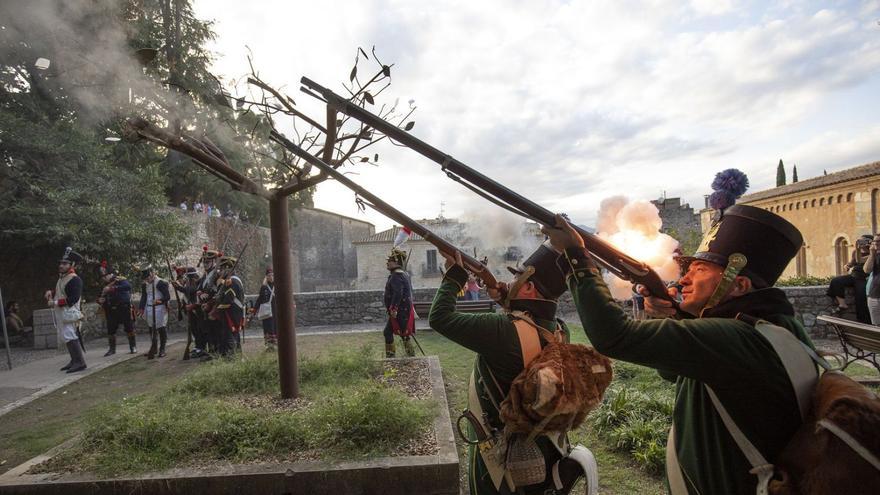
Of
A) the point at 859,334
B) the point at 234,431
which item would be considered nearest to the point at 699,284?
the point at 234,431

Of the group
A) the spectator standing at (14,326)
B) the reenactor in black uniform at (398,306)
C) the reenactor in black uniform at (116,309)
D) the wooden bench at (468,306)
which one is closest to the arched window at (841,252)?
the wooden bench at (468,306)

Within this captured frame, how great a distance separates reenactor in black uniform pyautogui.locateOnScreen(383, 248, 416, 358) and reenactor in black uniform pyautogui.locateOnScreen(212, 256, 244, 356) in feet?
11.1

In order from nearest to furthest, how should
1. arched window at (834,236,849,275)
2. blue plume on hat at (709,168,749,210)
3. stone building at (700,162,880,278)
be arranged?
blue plume on hat at (709,168,749,210) → stone building at (700,162,880,278) → arched window at (834,236,849,275)

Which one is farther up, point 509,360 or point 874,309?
point 509,360

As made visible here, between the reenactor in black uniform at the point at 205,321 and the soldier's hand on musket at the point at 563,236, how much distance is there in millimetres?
10259

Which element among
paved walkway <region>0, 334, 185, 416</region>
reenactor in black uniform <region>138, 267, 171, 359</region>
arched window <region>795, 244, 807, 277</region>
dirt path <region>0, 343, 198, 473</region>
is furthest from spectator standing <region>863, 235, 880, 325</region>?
arched window <region>795, 244, 807, 277</region>

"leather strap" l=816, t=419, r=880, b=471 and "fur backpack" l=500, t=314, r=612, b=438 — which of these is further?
"fur backpack" l=500, t=314, r=612, b=438

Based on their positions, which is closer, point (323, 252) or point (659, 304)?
point (659, 304)

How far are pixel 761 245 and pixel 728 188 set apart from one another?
0.73m

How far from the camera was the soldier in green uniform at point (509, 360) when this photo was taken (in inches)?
108

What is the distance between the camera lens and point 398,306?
967cm

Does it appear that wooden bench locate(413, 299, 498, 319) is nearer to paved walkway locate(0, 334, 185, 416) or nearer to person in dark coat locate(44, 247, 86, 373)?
paved walkway locate(0, 334, 185, 416)

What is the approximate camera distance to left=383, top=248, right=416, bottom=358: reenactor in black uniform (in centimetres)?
969

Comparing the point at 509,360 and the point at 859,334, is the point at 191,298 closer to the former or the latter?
the point at 509,360
